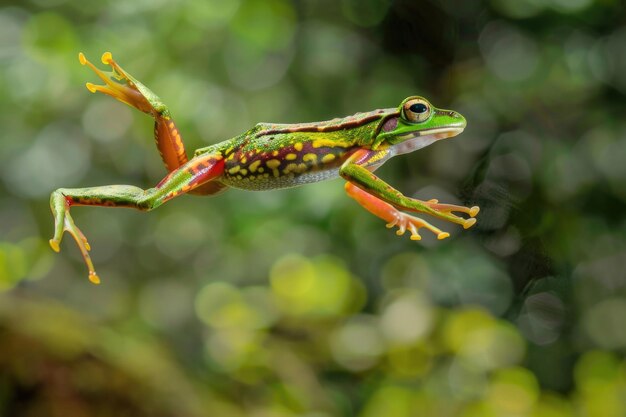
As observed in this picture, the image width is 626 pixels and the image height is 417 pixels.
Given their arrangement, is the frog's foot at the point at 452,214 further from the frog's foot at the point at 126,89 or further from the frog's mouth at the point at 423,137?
the frog's foot at the point at 126,89

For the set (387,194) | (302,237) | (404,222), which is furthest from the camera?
(302,237)

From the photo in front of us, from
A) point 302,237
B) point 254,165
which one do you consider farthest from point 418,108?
point 302,237

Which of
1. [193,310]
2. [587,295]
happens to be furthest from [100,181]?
[587,295]

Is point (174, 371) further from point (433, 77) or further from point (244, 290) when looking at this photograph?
point (433, 77)

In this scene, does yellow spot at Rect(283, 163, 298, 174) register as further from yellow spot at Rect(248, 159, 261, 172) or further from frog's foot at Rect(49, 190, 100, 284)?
frog's foot at Rect(49, 190, 100, 284)

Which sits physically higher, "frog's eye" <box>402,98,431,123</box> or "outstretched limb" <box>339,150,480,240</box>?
"frog's eye" <box>402,98,431,123</box>

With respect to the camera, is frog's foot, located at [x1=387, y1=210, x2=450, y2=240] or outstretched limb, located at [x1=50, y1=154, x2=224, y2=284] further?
frog's foot, located at [x1=387, y1=210, x2=450, y2=240]

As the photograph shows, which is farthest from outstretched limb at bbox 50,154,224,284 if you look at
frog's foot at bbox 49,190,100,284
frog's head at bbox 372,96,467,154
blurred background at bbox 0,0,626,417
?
blurred background at bbox 0,0,626,417

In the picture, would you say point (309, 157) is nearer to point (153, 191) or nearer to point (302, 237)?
point (153, 191)
